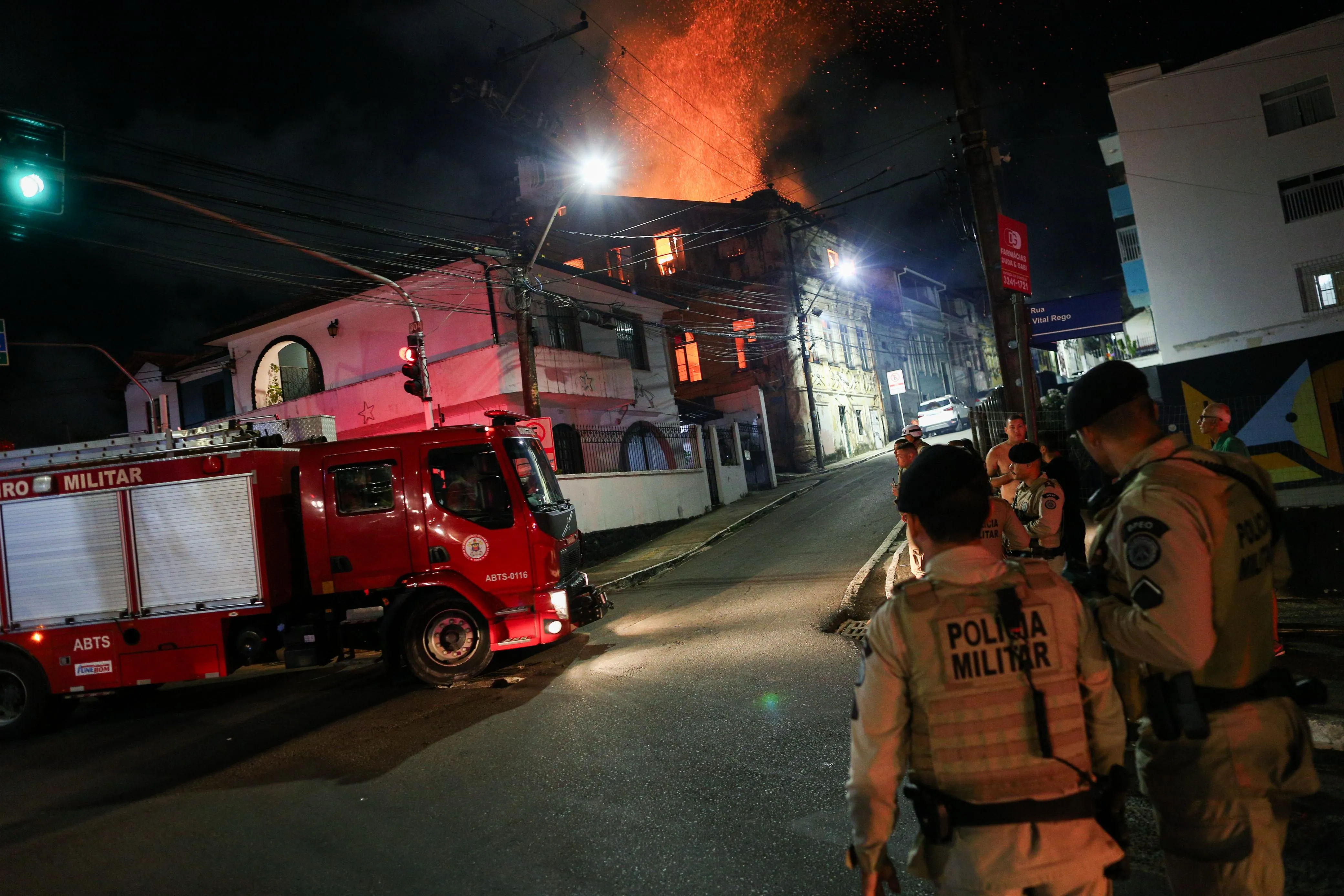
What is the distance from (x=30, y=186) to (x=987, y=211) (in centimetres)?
1106

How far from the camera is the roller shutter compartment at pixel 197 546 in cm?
822

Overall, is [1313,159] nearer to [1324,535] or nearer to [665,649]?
[1324,535]

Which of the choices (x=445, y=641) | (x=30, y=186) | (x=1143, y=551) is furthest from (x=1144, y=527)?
(x=30, y=186)

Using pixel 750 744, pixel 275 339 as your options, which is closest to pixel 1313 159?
pixel 750 744

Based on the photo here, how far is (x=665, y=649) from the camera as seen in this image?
8.70m

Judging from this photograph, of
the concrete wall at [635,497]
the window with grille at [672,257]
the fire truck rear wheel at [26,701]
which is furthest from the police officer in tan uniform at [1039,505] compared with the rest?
the window with grille at [672,257]

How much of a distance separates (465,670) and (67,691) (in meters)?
4.14

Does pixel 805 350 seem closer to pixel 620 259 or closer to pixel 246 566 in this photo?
pixel 620 259

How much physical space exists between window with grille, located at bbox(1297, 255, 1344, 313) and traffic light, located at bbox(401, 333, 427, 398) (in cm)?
2165

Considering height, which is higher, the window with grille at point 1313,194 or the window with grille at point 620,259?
the window with grille at point 620,259

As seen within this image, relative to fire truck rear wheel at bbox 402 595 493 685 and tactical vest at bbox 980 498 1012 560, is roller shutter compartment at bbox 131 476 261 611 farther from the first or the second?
tactical vest at bbox 980 498 1012 560

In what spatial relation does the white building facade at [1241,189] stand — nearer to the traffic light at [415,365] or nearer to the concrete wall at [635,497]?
the concrete wall at [635,497]

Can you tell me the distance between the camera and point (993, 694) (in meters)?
1.95

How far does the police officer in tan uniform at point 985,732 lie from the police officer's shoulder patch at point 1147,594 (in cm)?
18
